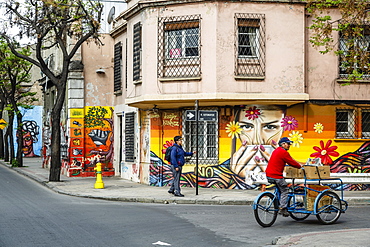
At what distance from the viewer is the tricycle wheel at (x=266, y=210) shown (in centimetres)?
1222

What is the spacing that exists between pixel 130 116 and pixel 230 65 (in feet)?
21.3

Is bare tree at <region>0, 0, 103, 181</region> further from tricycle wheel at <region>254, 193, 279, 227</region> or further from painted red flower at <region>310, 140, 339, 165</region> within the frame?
tricycle wheel at <region>254, 193, 279, 227</region>

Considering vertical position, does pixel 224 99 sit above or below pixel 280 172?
above

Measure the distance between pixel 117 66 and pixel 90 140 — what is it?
3.43 metres

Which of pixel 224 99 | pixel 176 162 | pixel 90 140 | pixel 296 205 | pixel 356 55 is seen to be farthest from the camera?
pixel 90 140

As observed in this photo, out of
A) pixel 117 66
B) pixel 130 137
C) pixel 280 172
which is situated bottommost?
pixel 280 172

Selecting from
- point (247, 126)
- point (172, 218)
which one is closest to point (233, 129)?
point (247, 126)

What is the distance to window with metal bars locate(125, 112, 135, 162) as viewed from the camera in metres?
24.6

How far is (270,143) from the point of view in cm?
2053

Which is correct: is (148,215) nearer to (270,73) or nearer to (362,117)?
(270,73)

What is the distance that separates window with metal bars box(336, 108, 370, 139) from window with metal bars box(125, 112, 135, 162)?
315 inches

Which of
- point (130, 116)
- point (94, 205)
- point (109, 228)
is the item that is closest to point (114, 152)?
point (130, 116)

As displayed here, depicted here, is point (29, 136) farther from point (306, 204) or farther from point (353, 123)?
point (306, 204)

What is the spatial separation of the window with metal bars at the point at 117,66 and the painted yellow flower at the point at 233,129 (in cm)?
723
